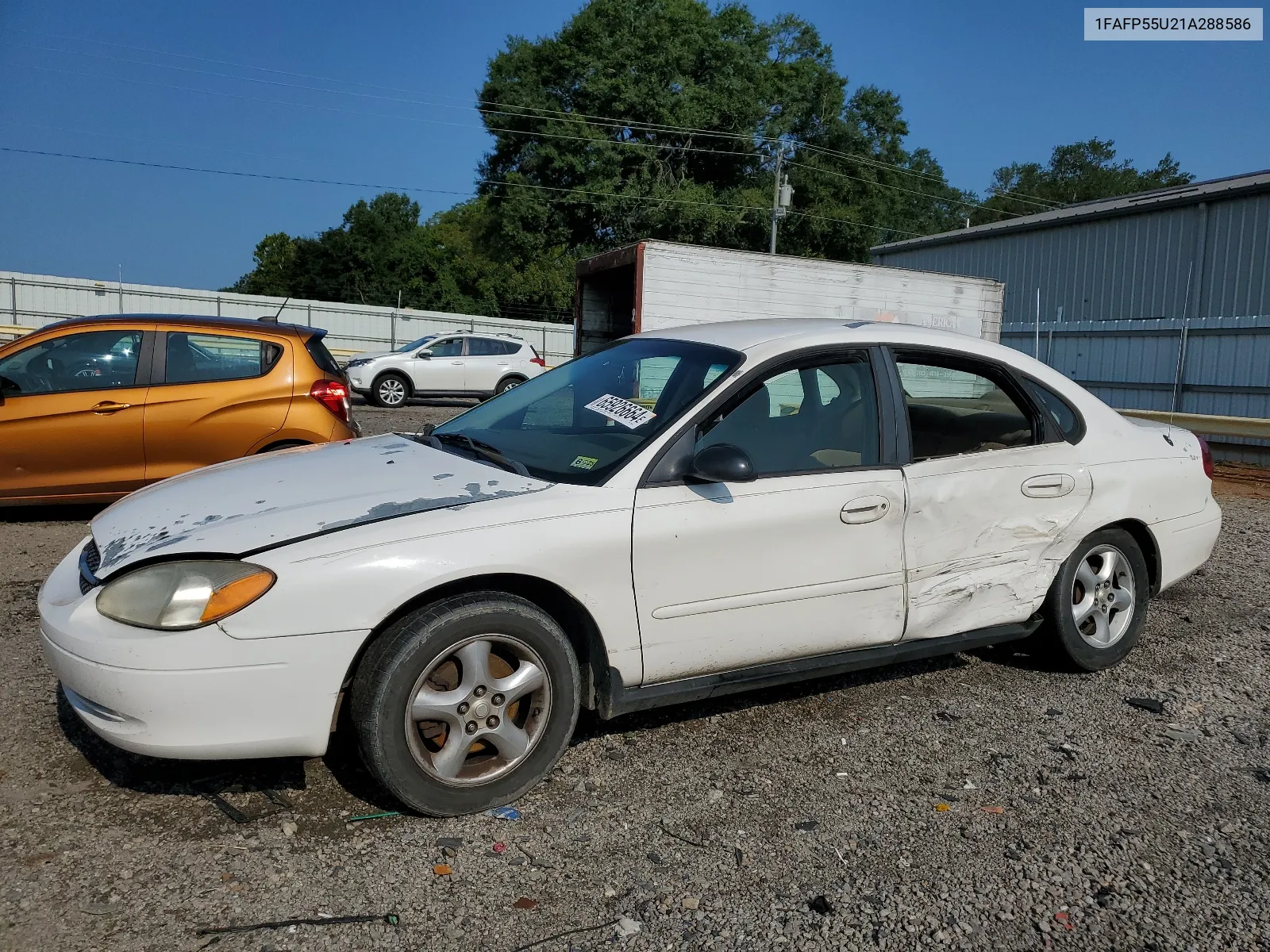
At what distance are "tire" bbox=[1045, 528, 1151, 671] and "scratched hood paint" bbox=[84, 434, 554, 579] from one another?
8.38ft

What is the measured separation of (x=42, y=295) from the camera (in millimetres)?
26344

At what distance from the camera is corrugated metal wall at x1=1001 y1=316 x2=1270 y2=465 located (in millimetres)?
15289

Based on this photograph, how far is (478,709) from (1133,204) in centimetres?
2304

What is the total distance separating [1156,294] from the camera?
21188 mm

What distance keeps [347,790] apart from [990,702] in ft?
8.82

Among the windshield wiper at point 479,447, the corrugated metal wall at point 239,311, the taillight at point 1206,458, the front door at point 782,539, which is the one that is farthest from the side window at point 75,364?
the corrugated metal wall at point 239,311

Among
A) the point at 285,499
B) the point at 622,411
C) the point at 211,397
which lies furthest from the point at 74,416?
the point at 622,411

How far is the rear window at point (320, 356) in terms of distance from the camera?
7.60 metres

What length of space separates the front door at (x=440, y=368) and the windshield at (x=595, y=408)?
1674cm

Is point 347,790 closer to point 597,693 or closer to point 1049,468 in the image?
point 597,693

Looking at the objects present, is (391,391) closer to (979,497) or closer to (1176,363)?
(1176,363)

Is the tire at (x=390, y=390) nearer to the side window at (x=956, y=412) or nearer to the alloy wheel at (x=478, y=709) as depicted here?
the side window at (x=956, y=412)

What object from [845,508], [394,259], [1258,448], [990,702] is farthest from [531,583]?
[394,259]

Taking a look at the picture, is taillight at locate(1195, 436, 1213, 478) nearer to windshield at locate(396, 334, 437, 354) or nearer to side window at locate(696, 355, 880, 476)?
side window at locate(696, 355, 880, 476)
